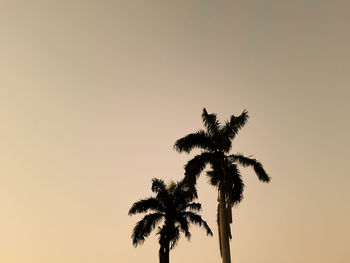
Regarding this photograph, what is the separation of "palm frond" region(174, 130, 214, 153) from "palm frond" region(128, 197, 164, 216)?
10268mm

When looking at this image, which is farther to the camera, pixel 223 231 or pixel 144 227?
pixel 144 227

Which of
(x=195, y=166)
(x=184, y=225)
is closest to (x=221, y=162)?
(x=195, y=166)

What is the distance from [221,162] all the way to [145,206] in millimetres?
12503

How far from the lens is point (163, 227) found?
1460 inches

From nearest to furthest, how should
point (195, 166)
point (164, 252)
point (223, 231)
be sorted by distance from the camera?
1. point (223, 231)
2. point (195, 166)
3. point (164, 252)

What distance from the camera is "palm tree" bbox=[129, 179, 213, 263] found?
36.4 m

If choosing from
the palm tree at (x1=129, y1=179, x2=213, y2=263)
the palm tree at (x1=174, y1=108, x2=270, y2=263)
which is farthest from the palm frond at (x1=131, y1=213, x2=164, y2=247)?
the palm tree at (x1=174, y1=108, x2=270, y2=263)

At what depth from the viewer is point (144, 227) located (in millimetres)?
37031

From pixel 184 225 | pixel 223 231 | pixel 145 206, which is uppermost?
pixel 145 206

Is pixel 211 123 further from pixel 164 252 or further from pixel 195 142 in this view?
pixel 164 252

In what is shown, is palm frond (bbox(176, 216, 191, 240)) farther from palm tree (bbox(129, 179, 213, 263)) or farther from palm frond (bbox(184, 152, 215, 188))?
palm frond (bbox(184, 152, 215, 188))

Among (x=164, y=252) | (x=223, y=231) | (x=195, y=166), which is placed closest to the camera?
(x=223, y=231)

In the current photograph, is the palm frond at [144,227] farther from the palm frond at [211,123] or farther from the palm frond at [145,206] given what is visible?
the palm frond at [211,123]

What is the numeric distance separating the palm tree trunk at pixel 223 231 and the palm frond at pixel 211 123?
16.1 ft
